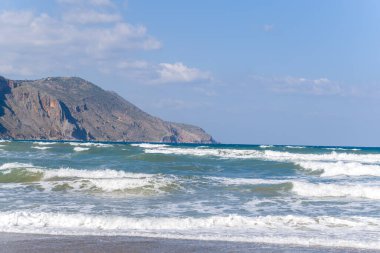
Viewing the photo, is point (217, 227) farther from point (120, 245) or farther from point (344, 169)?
point (344, 169)

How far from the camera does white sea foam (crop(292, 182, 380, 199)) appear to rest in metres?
18.2

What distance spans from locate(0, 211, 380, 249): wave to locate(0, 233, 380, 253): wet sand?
1.49 feet

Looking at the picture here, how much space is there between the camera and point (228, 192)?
→ 733 inches

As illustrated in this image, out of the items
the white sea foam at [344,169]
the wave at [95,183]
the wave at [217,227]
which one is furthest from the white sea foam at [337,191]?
the white sea foam at [344,169]

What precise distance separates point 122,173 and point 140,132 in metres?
114

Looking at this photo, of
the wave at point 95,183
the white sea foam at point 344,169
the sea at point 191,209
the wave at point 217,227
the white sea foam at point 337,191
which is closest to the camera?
the wave at point 217,227

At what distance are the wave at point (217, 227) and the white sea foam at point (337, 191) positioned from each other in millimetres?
5242

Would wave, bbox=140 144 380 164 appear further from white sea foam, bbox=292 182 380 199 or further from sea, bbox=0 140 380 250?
white sea foam, bbox=292 182 380 199

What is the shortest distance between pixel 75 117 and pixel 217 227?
12252 cm

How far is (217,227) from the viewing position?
12047 millimetres

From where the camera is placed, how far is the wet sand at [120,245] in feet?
30.9

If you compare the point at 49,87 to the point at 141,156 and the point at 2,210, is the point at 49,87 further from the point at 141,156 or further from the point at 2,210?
the point at 2,210

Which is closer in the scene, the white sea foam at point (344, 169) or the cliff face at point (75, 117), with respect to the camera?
the white sea foam at point (344, 169)

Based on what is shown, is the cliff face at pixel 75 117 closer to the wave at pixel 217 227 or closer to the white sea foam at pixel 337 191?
the white sea foam at pixel 337 191
